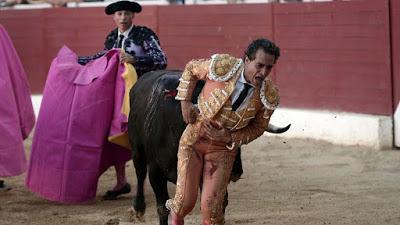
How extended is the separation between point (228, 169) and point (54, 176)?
2.22 meters

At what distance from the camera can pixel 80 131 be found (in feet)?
19.7

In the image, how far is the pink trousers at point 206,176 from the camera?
407 cm

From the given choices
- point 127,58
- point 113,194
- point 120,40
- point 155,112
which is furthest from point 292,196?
point 155,112

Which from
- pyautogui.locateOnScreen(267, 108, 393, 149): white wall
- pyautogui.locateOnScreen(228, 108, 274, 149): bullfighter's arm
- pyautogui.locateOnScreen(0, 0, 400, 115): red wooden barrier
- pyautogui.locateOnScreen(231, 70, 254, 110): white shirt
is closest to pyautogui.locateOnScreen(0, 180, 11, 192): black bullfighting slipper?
pyautogui.locateOnScreen(267, 108, 393, 149): white wall

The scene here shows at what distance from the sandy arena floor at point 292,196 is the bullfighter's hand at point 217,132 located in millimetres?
1345

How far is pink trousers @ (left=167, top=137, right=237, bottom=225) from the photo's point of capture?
4.07m

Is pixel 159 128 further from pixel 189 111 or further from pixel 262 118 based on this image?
pixel 262 118

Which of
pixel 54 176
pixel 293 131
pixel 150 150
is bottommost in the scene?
pixel 293 131

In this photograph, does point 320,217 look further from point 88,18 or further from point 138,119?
point 88,18

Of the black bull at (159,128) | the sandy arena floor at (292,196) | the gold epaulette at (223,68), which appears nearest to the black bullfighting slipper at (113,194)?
the sandy arena floor at (292,196)

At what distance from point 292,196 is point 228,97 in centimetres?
237

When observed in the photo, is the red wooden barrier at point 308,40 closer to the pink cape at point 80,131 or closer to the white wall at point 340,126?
the white wall at point 340,126

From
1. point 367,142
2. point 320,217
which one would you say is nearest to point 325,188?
point 320,217

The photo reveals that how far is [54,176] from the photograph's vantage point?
19.9ft
